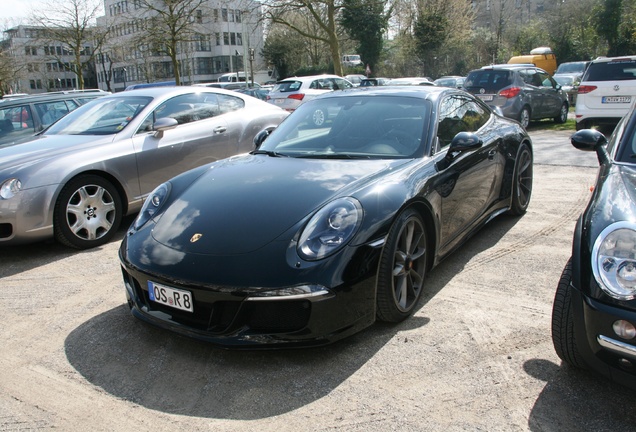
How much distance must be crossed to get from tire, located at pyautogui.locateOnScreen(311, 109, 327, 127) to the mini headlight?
8.61 ft

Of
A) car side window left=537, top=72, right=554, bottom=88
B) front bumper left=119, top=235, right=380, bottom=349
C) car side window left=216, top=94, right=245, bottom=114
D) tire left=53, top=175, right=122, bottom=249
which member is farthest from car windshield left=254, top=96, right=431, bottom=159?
car side window left=537, top=72, right=554, bottom=88

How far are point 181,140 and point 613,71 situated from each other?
9.09 metres

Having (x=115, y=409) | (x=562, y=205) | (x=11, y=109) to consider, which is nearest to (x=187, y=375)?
(x=115, y=409)

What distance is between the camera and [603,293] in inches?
87.4

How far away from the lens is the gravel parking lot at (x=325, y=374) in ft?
8.11

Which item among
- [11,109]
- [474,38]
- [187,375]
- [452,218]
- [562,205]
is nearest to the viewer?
[187,375]

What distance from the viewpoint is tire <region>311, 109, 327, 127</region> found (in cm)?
436

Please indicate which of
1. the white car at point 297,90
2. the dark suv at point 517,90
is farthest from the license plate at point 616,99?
the white car at point 297,90

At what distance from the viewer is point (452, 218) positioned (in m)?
3.98

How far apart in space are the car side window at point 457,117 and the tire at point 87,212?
325 centimetres

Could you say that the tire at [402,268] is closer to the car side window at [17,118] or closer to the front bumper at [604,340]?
the front bumper at [604,340]

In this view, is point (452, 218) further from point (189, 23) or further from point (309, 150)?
point (189, 23)

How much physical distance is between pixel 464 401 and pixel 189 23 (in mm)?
27818

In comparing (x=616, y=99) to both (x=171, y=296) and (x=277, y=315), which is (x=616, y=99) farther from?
(x=171, y=296)
